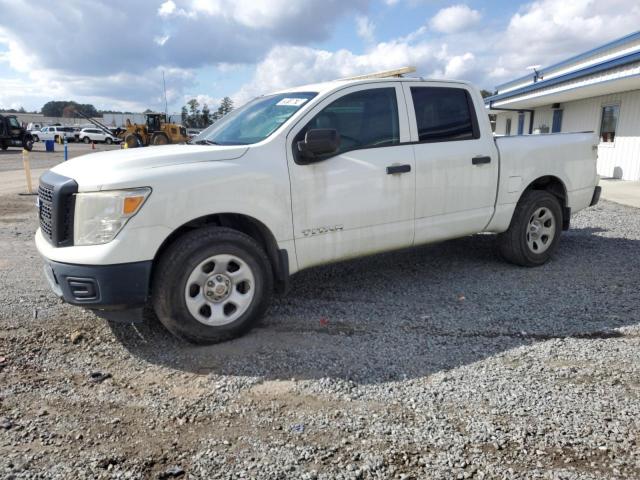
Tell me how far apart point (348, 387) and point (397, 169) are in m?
2.07

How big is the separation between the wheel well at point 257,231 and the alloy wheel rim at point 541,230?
10.2 ft

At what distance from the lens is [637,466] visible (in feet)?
8.02

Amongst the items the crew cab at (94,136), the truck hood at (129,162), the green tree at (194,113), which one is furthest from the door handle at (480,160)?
the green tree at (194,113)

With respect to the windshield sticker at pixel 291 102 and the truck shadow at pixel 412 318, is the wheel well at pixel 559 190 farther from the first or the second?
the windshield sticker at pixel 291 102

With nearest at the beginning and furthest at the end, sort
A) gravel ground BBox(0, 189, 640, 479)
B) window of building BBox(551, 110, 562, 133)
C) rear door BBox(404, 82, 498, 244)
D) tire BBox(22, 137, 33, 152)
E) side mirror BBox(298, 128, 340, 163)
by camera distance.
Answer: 1. gravel ground BBox(0, 189, 640, 479)
2. side mirror BBox(298, 128, 340, 163)
3. rear door BBox(404, 82, 498, 244)
4. window of building BBox(551, 110, 562, 133)
5. tire BBox(22, 137, 33, 152)

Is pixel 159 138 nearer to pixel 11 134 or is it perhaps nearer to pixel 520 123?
pixel 11 134

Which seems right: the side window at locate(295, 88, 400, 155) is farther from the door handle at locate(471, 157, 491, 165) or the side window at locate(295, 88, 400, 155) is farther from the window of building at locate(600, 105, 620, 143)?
the window of building at locate(600, 105, 620, 143)

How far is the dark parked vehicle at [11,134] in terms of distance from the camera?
106 feet

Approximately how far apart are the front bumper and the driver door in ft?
4.12

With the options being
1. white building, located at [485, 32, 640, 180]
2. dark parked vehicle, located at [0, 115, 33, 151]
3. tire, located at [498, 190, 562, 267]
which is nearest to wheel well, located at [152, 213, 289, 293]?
tire, located at [498, 190, 562, 267]

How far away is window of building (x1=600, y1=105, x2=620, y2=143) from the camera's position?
16.0 m

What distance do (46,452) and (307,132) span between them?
2732mm

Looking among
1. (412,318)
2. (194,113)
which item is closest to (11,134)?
(412,318)

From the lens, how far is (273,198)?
391cm
